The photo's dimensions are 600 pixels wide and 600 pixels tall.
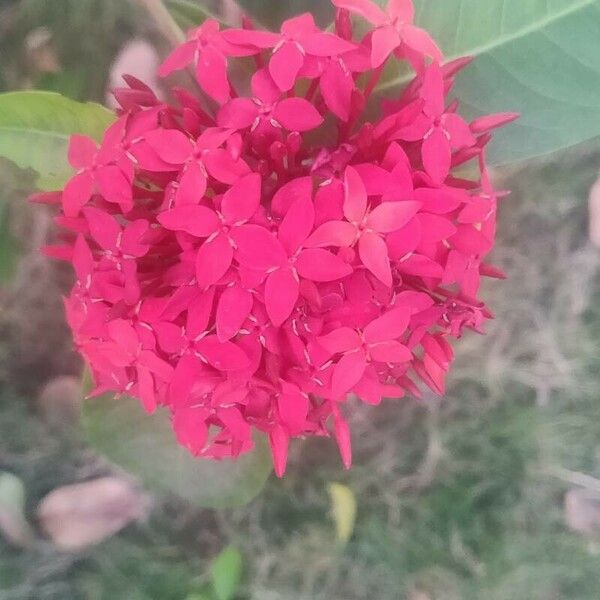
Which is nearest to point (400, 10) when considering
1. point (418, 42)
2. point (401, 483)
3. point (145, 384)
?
point (418, 42)

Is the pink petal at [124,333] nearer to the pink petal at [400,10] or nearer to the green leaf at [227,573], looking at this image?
the pink petal at [400,10]

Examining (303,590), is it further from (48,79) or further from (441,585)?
(48,79)

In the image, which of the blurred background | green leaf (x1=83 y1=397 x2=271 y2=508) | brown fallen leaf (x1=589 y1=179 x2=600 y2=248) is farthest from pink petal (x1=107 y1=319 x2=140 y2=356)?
brown fallen leaf (x1=589 y1=179 x2=600 y2=248)

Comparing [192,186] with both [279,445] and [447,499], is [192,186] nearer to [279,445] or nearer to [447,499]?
[279,445]

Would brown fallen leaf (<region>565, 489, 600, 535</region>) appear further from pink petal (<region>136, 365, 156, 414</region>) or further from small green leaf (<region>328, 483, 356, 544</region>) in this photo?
pink petal (<region>136, 365, 156, 414</region>)

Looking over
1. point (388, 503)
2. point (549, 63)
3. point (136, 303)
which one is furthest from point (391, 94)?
point (388, 503)

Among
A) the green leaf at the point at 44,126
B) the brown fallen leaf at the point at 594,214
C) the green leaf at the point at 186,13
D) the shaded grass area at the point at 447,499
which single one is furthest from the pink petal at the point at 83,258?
the brown fallen leaf at the point at 594,214
